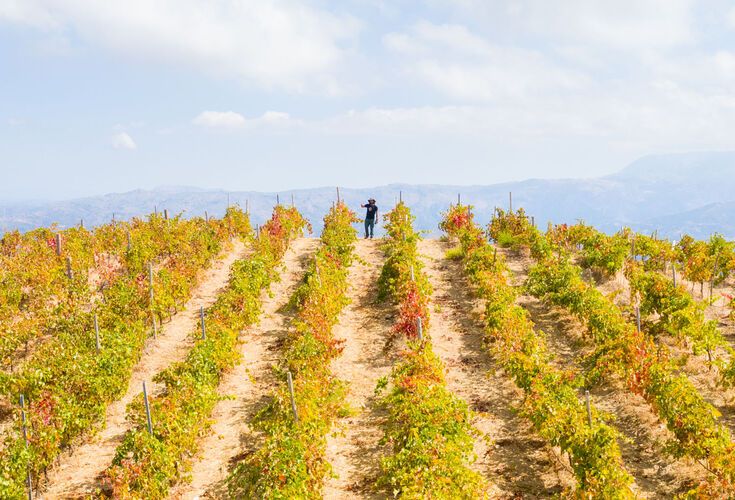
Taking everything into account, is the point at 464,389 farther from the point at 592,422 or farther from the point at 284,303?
the point at 284,303

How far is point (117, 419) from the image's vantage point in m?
11.1

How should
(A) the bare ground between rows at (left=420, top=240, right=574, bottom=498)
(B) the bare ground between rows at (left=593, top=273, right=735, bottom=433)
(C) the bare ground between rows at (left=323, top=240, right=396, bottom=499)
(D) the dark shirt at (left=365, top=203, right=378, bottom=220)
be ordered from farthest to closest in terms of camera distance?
1. (D) the dark shirt at (left=365, top=203, right=378, bottom=220)
2. (B) the bare ground between rows at (left=593, top=273, right=735, bottom=433)
3. (C) the bare ground between rows at (left=323, top=240, right=396, bottom=499)
4. (A) the bare ground between rows at (left=420, top=240, right=574, bottom=498)

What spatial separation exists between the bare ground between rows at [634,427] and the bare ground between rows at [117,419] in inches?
366

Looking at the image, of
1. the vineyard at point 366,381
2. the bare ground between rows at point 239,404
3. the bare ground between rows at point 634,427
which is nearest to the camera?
the vineyard at point 366,381

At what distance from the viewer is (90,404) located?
9.90 metres

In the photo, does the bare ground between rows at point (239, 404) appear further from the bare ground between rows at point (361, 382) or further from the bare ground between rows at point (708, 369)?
the bare ground between rows at point (708, 369)

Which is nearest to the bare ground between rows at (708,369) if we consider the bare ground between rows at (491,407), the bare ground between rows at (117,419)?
the bare ground between rows at (491,407)

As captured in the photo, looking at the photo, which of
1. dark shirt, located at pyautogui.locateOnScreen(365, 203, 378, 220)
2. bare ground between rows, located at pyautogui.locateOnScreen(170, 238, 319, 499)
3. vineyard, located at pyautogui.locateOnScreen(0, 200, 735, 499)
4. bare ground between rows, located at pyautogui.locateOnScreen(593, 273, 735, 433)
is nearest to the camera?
vineyard, located at pyautogui.locateOnScreen(0, 200, 735, 499)

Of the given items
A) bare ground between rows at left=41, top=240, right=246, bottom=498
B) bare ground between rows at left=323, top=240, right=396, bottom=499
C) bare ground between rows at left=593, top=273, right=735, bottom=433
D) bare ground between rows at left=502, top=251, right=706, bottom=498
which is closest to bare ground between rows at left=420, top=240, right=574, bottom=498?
bare ground between rows at left=502, top=251, right=706, bottom=498

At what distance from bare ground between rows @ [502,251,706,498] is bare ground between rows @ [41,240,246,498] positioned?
9294mm

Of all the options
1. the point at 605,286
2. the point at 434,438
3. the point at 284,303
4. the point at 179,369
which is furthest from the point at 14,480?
the point at 605,286

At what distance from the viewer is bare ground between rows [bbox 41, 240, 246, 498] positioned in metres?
8.95

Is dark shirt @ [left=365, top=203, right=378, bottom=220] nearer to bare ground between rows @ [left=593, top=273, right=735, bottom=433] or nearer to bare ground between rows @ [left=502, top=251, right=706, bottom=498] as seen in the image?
bare ground between rows @ [left=502, top=251, right=706, bottom=498]

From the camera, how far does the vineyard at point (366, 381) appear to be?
7.84 meters
